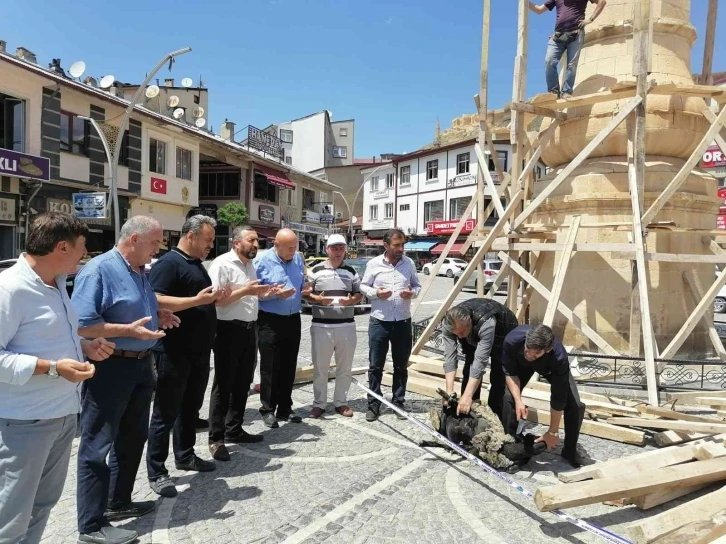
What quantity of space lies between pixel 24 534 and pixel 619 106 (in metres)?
8.23

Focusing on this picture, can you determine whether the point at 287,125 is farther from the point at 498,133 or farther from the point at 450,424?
the point at 450,424

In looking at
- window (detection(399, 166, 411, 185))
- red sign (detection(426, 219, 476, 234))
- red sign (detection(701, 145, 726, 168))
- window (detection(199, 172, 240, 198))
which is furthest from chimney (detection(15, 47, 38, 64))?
window (detection(399, 166, 411, 185))

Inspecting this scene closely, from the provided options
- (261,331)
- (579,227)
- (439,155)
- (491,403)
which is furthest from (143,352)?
(439,155)

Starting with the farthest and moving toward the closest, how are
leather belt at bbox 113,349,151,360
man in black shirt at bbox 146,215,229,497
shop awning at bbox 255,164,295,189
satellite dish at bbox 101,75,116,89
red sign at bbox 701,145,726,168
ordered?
shop awning at bbox 255,164,295,189
satellite dish at bbox 101,75,116,89
red sign at bbox 701,145,726,168
man in black shirt at bbox 146,215,229,497
leather belt at bbox 113,349,151,360

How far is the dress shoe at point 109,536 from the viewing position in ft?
10.1

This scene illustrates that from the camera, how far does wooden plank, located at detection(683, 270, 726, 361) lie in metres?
7.50

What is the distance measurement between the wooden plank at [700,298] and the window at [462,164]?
33536 mm

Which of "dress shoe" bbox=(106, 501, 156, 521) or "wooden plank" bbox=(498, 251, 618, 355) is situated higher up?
"wooden plank" bbox=(498, 251, 618, 355)

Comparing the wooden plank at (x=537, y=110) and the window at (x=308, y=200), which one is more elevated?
the window at (x=308, y=200)

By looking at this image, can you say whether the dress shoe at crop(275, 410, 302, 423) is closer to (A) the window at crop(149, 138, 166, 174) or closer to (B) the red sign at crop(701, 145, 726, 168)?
(A) the window at crop(149, 138, 166, 174)

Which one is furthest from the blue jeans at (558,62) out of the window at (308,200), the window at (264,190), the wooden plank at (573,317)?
the window at (308,200)

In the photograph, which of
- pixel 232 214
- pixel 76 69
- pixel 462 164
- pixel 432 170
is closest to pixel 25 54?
pixel 76 69

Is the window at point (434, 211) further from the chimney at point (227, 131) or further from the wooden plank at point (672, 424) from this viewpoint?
the wooden plank at point (672, 424)

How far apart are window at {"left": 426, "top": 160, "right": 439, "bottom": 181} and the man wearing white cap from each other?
3821 centimetres
